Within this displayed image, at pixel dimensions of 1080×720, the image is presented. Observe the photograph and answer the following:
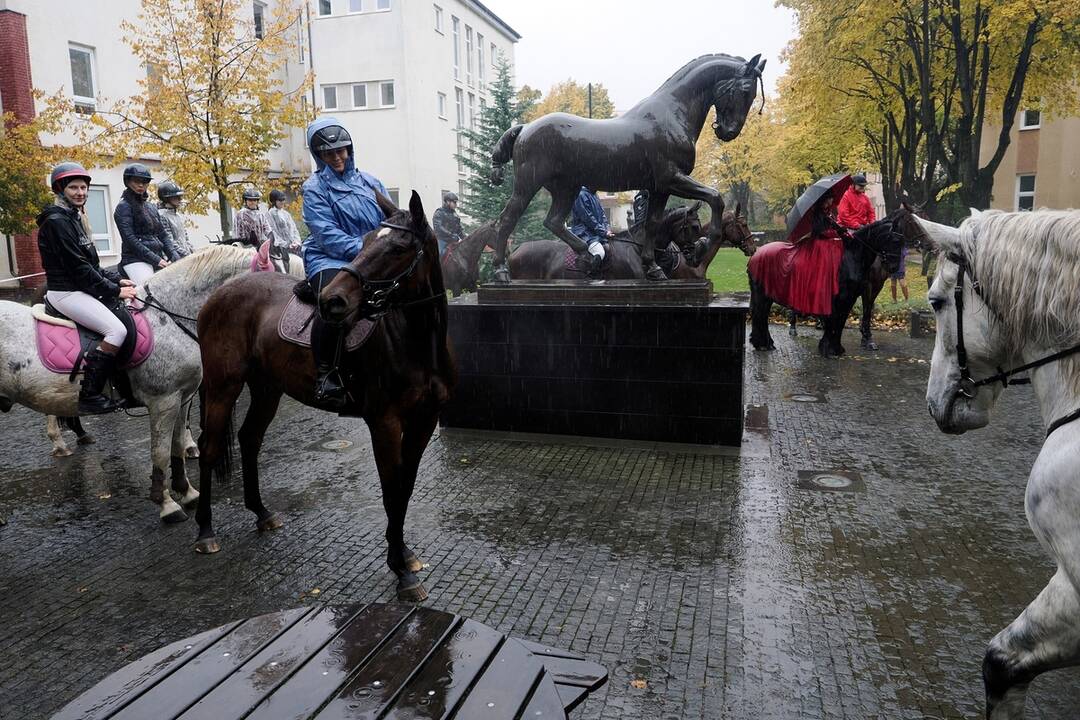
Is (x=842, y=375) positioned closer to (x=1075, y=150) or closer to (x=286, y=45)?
(x=286, y=45)

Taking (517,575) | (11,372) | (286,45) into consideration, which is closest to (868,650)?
(517,575)

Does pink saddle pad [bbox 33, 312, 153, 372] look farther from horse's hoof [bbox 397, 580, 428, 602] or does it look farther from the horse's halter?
horse's hoof [bbox 397, 580, 428, 602]

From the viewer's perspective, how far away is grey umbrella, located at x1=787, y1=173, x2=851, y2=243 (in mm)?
11555

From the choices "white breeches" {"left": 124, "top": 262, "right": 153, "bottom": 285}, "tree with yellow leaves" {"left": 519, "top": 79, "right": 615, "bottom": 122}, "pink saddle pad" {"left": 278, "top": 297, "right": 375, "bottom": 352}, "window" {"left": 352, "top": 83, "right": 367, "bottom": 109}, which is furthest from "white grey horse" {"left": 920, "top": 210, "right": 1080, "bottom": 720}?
"tree with yellow leaves" {"left": 519, "top": 79, "right": 615, "bottom": 122}

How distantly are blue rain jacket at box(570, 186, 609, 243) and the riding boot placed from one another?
6.09 m

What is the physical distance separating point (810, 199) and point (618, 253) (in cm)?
370

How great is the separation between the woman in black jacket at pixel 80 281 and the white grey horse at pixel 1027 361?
5528 mm

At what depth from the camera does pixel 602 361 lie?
305 inches

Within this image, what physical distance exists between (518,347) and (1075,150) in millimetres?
29092

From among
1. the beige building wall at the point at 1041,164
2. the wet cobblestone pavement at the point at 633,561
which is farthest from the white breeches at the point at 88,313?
the beige building wall at the point at 1041,164

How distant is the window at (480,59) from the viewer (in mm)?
41875

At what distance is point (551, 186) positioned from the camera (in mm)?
7957

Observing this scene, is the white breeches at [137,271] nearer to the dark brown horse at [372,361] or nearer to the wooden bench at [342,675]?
the dark brown horse at [372,361]

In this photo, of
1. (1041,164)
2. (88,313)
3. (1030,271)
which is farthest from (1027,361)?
(1041,164)
